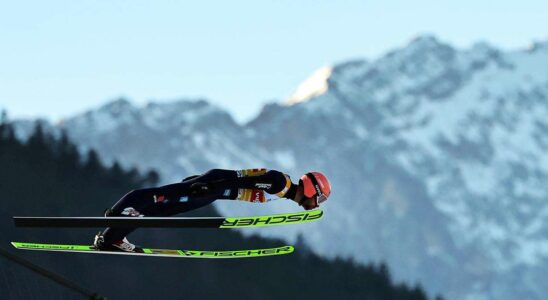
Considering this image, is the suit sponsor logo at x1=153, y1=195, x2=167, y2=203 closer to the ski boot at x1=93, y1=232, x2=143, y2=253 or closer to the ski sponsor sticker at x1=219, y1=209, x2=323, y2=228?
the ski boot at x1=93, y1=232, x2=143, y2=253

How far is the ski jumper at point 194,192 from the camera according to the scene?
1641 cm

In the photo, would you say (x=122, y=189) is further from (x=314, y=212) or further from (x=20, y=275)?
(x=314, y=212)

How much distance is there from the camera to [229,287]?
126m

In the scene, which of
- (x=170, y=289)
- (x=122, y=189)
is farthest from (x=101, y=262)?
(x=122, y=189)

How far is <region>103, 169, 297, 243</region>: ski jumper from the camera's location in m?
16.4

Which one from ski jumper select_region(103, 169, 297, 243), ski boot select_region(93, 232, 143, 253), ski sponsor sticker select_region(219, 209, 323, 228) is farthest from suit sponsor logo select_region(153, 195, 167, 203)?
ski sponsor sticker select_region(219, 209, 323, 228)

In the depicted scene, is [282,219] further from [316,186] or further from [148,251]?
[148,251]

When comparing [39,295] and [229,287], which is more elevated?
[229,287]

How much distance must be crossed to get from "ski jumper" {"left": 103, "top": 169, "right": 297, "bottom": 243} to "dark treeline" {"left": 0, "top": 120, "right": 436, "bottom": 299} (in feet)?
250

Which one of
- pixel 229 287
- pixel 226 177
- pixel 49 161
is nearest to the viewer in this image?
pixel 226 177

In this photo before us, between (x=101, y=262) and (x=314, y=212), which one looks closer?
(x=314, y=212)

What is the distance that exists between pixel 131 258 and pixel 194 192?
9925cm

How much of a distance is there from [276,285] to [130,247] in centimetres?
11640

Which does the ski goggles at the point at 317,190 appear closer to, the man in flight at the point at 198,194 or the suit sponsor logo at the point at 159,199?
the man in flight at the point at 198,194
